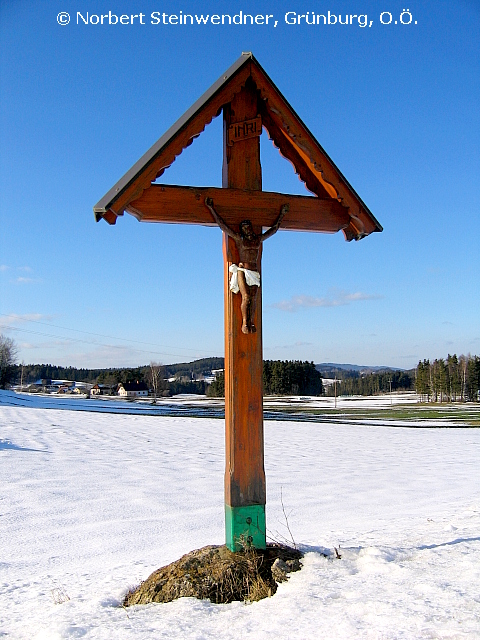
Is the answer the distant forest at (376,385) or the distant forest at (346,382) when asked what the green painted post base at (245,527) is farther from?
the distant forest at (376,385)

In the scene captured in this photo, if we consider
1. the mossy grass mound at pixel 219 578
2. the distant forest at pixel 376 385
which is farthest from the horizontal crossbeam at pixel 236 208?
the distant forest at pixel 376 385

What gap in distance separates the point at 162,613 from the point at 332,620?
1.14m

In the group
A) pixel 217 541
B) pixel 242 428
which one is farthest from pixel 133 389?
pixel 242 428

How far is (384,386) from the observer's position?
132875 millimetres

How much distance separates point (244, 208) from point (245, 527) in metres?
2.76

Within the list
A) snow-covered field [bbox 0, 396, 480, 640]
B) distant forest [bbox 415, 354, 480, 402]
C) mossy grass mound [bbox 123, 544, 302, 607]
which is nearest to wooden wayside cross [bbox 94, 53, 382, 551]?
mossy grass mound [bbox 123, 544, 302, 607]

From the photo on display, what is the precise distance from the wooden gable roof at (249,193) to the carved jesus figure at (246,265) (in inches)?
4.5

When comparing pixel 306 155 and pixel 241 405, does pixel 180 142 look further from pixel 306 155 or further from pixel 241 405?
pixel 241 405

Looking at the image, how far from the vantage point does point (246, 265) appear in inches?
177

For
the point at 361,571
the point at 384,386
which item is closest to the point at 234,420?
the point at 361,571

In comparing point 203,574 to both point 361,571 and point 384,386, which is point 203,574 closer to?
point 361,571

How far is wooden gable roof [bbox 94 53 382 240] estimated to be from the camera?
4281 mm

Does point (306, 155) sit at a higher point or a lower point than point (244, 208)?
higher

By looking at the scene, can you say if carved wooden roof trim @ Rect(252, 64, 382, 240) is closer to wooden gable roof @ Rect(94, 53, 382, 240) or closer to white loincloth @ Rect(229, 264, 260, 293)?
wooden gable roof @ Rect(94, 53, 382, 240)
